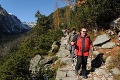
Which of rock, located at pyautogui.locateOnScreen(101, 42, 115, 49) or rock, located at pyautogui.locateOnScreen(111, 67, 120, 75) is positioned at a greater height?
rock, located at pyautogui.locateOnScreen(101, 42, 115, 49)

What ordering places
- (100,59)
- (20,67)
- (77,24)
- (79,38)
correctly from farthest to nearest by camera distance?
(77,24) → (20,67) → (100,59) → (79,38)

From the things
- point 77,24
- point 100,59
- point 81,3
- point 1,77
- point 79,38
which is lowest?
point 1,77

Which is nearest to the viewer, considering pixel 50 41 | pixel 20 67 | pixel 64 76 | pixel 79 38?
pixel 79 38

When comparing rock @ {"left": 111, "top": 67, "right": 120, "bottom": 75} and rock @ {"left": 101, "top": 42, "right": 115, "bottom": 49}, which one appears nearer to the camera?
rock @ {"left": 111, "top": 67, "right": 120, "bottom": 75}

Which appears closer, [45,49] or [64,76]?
[64,76]

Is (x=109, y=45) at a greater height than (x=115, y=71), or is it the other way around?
(x=109, y=45)

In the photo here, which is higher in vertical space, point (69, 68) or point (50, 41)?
point (50, 41)

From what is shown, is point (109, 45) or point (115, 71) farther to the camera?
point (109, 45)

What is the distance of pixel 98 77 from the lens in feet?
37.5

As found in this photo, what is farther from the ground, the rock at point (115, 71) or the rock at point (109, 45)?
the rock at point (109, 45)

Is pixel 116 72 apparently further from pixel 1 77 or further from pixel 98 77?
pixel 1 77

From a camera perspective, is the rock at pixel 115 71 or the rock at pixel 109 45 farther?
the rock at pixel 109 45

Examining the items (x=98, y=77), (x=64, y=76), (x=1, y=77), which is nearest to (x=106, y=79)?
(x=98, y=77)

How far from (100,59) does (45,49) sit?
1052 cm
